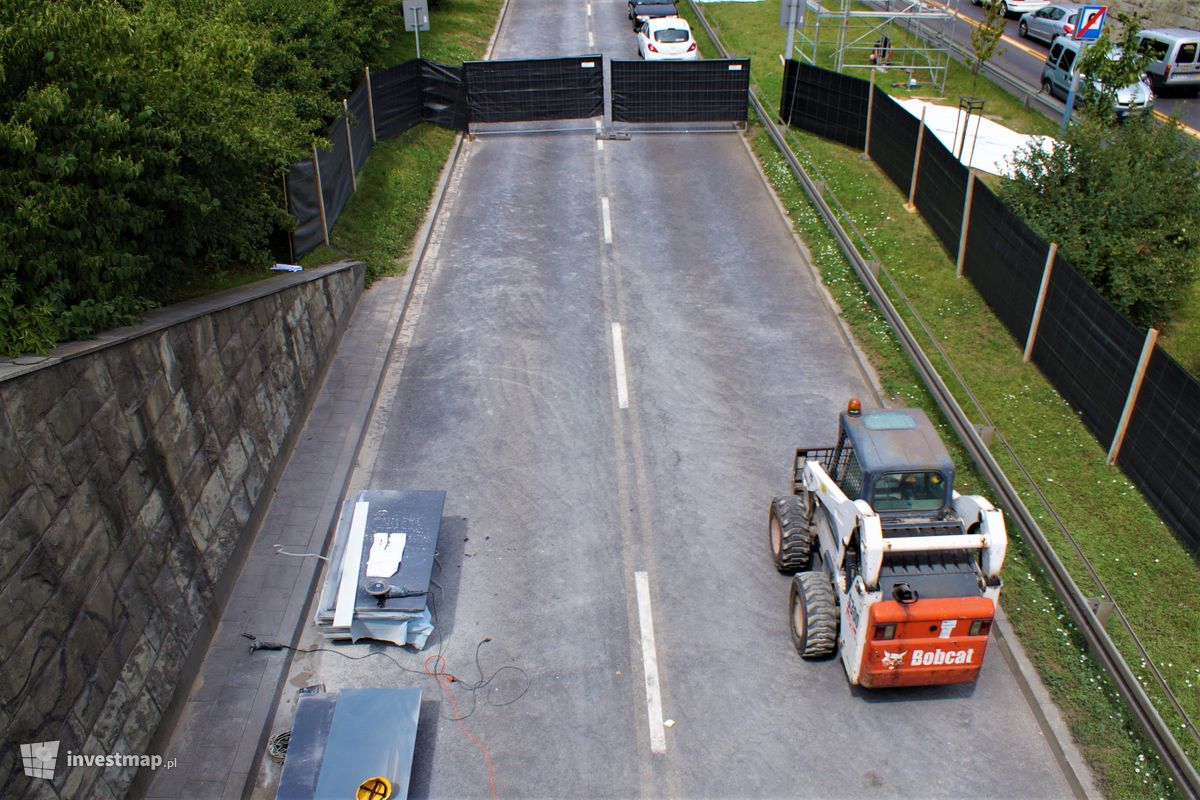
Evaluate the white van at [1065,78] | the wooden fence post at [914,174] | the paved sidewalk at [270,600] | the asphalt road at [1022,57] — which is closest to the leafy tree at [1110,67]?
the wooden fence post at [914,174]

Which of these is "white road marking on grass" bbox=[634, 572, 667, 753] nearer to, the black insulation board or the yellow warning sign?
the black insulation board

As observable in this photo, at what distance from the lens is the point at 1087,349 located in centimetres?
1491

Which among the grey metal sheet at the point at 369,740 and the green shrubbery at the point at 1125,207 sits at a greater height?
the green shrubbery at the point at 1125,207

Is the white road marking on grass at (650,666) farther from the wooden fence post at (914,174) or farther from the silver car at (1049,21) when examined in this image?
the silver car at (1049,21)

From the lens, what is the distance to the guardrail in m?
9.25

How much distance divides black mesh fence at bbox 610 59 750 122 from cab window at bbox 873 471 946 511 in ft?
64.5

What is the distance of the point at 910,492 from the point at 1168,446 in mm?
4625

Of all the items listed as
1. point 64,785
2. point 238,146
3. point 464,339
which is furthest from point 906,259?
point 64,785

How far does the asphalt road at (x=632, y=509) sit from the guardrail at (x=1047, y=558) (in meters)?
0.99

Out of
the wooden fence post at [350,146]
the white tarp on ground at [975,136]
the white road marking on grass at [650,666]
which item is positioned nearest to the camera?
the white road marking on grass at [650,666]

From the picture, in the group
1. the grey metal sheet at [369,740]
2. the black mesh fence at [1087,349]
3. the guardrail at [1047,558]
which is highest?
the black mesh fence at [1087,349]

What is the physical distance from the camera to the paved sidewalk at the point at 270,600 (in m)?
9.90

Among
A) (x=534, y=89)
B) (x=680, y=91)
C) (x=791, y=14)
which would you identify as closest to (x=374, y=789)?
(x=534, y=89)

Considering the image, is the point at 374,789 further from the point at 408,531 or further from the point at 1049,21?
the point at 1049,21
